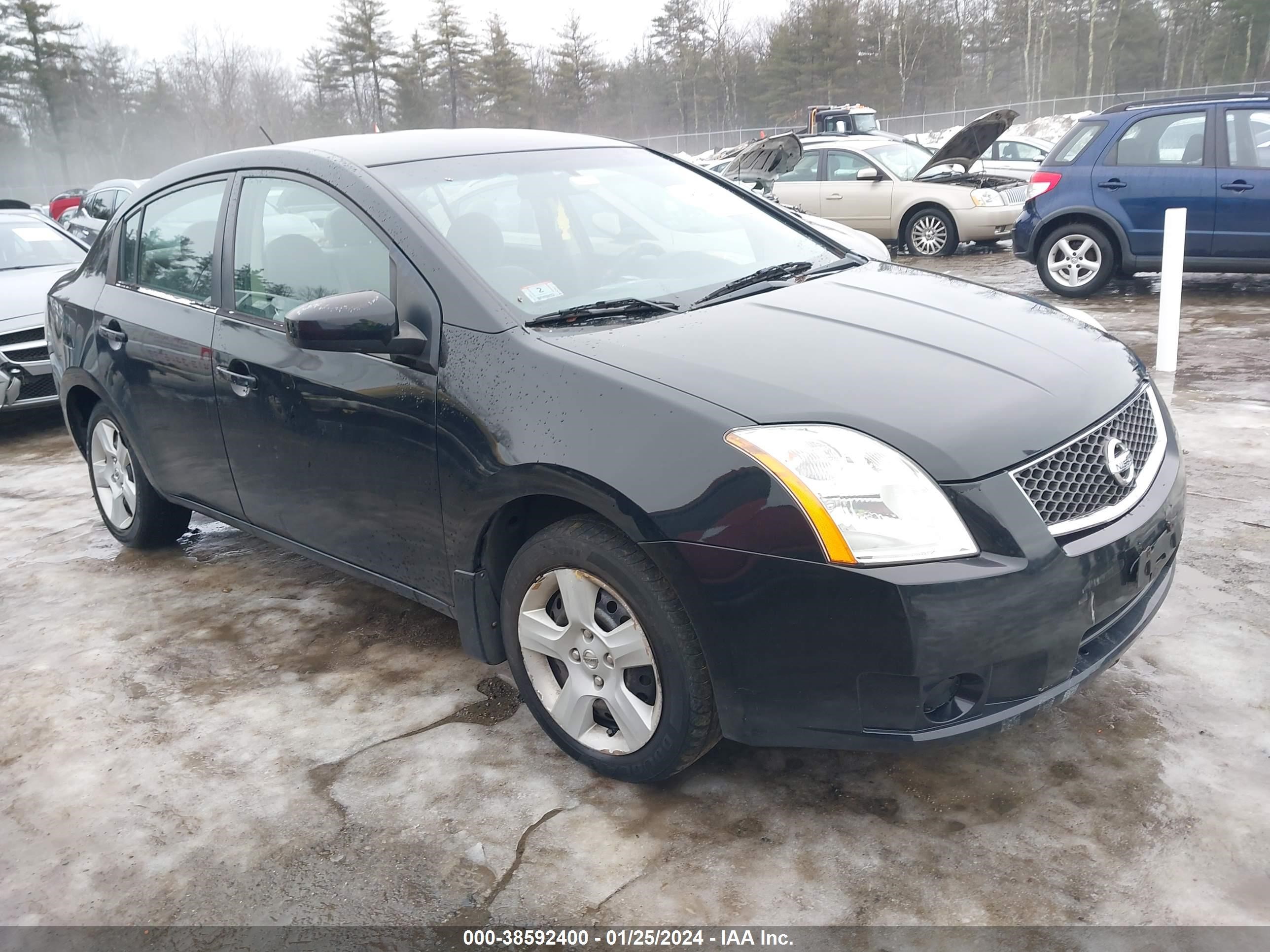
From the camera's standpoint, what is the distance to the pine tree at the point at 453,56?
210 ft

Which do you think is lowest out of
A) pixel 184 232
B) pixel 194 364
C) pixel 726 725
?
pixel 726 725

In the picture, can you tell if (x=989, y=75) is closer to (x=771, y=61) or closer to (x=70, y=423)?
(x=771, y=61)

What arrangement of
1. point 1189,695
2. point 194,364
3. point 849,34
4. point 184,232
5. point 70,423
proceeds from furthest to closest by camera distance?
point 849,34 < point 70,423 < point 184,232 < point 194,364 < point 1189,695

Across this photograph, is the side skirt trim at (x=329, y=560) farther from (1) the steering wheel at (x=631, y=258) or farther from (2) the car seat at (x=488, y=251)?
(1) the steering wheel at (x=631, y=258)

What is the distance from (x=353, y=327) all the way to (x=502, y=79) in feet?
212

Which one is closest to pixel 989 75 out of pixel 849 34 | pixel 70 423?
pixel 849 34

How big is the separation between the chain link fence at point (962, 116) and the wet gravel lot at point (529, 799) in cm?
3736

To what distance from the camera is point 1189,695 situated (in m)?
2.98

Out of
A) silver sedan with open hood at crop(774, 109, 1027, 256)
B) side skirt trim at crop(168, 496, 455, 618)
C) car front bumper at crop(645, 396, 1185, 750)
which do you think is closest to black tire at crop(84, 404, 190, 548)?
side skirt trim at crop(168, 496, 455, 618)

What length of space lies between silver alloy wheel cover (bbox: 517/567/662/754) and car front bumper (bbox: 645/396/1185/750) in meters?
0.23

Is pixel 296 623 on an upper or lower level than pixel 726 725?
lower

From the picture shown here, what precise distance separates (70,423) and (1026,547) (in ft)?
14.6

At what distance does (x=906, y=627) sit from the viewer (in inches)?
86.0

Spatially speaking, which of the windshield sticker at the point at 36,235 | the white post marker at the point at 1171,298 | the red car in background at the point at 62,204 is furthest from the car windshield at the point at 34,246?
the red car in background at the point at 62,204
